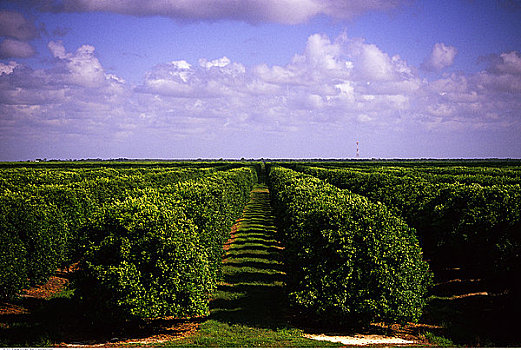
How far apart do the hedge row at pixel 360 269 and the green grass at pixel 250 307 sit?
1.20 m

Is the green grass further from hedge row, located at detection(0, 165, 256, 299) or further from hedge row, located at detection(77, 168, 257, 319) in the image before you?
hedge row, located at detection(0, 165, 256, 299)

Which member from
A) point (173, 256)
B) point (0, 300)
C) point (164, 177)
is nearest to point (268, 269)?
point (173, 256)

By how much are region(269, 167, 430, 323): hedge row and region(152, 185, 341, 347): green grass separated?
1198mm

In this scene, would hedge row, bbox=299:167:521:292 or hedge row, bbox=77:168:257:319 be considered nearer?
hedge row, bbox=77:168:257:319

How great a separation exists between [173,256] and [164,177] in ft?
92.1

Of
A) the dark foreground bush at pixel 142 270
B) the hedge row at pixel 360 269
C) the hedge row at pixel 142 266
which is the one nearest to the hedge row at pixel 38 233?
the hedge row at pixel 142 266

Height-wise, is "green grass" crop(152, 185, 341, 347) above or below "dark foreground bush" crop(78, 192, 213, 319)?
below

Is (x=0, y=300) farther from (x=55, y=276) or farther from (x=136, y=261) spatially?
(x=136, y=261)

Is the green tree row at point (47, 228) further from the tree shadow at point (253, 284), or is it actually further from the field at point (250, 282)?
the tree shadow at point (253, 284)

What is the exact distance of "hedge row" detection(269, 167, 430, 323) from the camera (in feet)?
38.3

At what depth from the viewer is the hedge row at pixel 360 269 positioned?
1168cm

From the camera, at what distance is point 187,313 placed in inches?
462

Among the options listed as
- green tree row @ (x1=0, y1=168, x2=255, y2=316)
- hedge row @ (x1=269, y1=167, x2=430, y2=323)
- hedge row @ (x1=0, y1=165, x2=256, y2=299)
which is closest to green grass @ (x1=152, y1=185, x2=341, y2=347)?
hedge row @ (x1=269, y1=167, x2=430, y2=323)

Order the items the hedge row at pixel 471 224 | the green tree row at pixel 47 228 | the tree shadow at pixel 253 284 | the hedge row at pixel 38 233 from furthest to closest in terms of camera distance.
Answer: the hedge row at pixel 471 224 < the hedge row at pixel 38 233 < the green tree row at pixel 47 228 < the tree shadow at pixel 253 284
